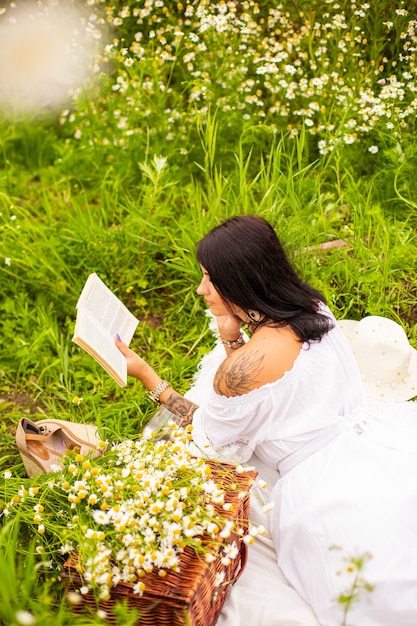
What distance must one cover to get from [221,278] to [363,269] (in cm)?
138

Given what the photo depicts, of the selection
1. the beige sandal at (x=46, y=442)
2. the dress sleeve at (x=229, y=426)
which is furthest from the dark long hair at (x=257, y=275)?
the beige sandal at (x=46, y=442)

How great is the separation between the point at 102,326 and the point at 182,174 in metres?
1.76

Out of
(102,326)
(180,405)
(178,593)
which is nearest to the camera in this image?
(178,593)

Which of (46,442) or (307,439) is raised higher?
(46,442)

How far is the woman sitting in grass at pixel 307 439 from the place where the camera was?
205 cm

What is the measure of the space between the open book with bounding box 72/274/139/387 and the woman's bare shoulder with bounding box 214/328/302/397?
1.39 feet

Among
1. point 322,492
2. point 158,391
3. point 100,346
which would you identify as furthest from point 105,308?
point 322,492

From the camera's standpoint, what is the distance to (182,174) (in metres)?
3.96

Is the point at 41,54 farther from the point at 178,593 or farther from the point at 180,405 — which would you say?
the point at 178,593

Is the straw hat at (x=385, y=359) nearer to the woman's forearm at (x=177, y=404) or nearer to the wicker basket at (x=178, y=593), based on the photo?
the woman's forearm at (x=177, y=404)

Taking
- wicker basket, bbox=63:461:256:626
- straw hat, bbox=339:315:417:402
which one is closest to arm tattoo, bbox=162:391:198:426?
wicker basket, bbox=63:461:256:626

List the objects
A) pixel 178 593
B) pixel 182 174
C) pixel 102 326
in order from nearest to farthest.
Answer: pixel 178 593 → pixel 102 326 → pixel 182 174

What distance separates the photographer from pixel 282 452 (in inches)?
92.8

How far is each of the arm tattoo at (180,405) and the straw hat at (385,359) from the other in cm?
82
